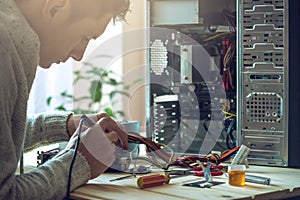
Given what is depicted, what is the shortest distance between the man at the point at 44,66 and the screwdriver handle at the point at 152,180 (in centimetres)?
9

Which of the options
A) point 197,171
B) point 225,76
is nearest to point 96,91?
point 225,76

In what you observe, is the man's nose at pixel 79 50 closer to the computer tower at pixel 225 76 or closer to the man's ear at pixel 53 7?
the man's ear at pixel 53 7

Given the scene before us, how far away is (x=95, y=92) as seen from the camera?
2387 mm

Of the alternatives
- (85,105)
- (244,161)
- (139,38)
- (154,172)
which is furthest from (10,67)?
(85,105)

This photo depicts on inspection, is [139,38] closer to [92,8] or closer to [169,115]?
[169,115]

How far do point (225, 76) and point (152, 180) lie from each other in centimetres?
37

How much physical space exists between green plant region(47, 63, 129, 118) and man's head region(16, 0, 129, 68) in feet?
4.12

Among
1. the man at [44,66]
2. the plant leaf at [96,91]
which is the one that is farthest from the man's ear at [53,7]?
the plant leaf at [96,91]

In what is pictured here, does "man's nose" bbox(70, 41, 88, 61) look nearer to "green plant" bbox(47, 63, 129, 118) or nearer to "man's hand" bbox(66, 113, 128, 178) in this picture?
"man's hand" bbox(66, 113, 128, 178)

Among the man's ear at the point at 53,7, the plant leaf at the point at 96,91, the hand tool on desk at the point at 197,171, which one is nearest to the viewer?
the man's ear at the point at 53,7

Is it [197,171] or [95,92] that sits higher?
[95,92]

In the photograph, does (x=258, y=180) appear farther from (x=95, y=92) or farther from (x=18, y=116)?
(x=95, y=92)

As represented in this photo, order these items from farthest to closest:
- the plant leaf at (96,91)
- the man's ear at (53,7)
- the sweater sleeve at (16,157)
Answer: the plant leaf at (96,91) < the man's ear at (53,7) < the sweater sleeve at (16,157)

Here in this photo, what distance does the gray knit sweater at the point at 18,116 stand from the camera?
36.1 inches
